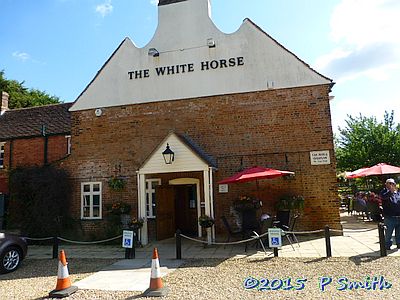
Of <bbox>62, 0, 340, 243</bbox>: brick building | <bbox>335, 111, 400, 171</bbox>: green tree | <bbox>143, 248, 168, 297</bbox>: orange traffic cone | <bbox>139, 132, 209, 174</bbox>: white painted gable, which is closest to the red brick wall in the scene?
<bbox>62, 0, 340, 243</bbox>: brick building

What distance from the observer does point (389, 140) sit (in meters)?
22.2

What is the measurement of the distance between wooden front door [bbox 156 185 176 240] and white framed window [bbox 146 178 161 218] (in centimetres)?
72

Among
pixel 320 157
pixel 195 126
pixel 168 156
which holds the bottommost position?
pixel 320 157

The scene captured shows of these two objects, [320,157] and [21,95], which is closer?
[320,157]

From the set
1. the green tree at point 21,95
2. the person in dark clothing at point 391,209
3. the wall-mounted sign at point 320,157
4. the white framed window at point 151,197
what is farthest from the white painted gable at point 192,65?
the green tree at point 21,95

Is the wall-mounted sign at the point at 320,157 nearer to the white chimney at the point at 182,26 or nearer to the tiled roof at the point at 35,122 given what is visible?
the white chimney at the point at 182,26

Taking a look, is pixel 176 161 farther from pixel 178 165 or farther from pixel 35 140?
pixel 35 140

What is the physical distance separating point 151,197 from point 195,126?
3502 mm

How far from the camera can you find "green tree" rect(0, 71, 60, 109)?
32812mm

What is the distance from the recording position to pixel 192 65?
13859 mm

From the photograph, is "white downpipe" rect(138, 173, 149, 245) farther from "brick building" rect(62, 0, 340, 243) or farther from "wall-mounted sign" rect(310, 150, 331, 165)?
"wall-mounted sign" rect(310, 150, 331, 165)

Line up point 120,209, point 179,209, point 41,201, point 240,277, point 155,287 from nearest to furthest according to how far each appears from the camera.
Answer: point 155,287
point 240,277
point 120,209
point 41,201
point 179,209

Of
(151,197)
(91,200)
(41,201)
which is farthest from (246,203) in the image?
(41,201)

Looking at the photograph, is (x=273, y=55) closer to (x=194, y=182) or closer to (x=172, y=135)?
(x=172, y=135)
